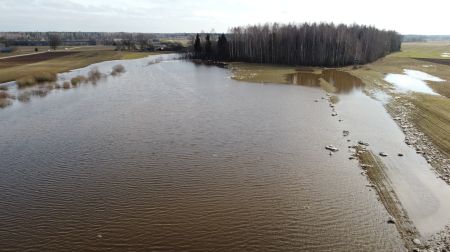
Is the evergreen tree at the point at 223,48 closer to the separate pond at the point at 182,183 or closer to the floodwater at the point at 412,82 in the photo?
the floodwater at the point at 412,82

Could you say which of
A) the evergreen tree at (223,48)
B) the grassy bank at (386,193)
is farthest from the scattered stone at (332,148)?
the evergreen tree at (223,48)

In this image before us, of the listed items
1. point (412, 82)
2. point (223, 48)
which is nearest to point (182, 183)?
point (412, 82)

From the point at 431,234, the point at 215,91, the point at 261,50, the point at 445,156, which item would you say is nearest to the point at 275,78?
the point at 215,91

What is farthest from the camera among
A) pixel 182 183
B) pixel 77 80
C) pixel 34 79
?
pixel 77 80

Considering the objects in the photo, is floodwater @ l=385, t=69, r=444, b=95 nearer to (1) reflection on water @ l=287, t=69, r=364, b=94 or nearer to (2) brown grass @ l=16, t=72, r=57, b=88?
(1) reflection on water @ l=287, t=69, r=364, b=94

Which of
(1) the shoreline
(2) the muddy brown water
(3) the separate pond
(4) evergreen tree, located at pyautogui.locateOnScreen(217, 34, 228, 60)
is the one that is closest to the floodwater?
(1) the shoreline

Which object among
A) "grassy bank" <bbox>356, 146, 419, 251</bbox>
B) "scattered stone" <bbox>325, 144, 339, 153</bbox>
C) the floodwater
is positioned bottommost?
"grassy bank" <bbox>356, 146, 419, 251</bbox>

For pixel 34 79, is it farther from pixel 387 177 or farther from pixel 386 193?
pixel 386 193
